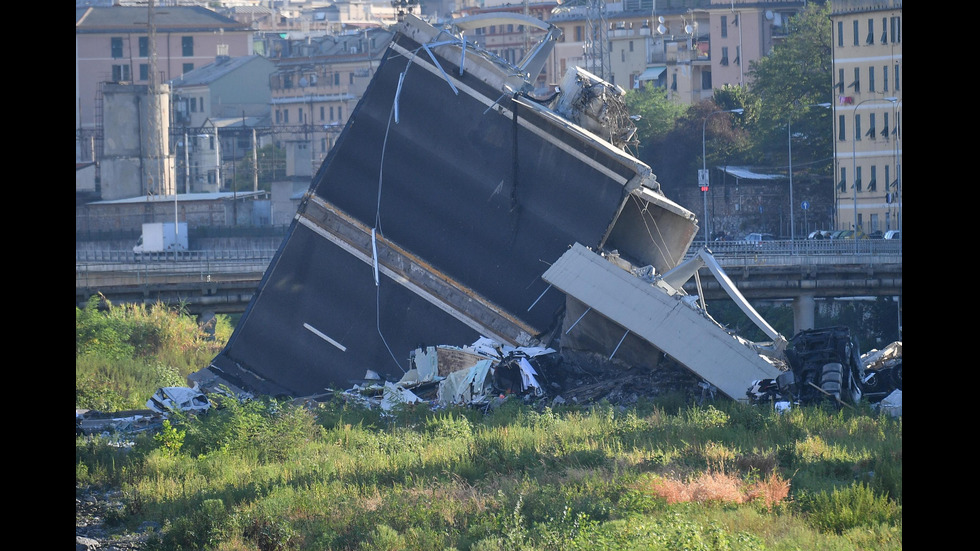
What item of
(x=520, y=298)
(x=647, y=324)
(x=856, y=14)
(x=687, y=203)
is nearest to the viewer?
(x=647, y=324)

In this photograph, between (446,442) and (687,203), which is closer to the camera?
(446,442)

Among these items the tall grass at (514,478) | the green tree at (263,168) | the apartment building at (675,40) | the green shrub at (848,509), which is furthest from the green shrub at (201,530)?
the green tree at (263,168)

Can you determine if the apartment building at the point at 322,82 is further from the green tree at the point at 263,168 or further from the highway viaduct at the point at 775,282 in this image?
the highway viaduct at the point at 775,282

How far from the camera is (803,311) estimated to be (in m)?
46.8

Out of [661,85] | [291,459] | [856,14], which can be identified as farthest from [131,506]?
[661,85]

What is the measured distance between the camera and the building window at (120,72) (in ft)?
408

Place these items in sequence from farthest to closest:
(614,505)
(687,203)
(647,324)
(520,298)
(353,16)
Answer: (353,16), (687,203), (520,298), (647,324), (614,505)

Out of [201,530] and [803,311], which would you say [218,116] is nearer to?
[803,311]

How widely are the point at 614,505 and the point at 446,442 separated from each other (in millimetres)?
5710

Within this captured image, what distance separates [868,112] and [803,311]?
23.7 metres

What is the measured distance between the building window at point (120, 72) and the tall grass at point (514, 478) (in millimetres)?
109787

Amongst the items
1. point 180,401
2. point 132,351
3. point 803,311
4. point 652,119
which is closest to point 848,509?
point 180,401

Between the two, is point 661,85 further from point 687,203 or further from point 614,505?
point 614,505

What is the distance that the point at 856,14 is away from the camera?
65.9 meters
